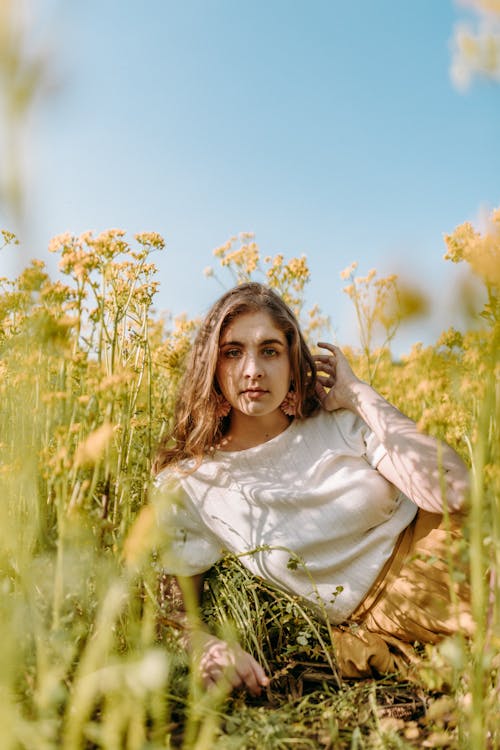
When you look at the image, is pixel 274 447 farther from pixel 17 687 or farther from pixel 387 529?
pixel 17 687

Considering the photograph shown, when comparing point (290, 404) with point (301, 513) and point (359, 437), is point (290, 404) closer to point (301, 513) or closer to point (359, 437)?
point (359, 437)

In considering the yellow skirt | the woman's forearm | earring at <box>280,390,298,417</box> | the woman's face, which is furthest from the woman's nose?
the yellow skirt

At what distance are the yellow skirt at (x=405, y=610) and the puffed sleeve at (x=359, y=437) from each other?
27cm

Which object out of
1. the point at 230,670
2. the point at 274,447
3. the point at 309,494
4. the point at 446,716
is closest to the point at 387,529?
the point at 309,494

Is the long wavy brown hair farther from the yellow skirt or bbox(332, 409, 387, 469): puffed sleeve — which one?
the yellow skirt

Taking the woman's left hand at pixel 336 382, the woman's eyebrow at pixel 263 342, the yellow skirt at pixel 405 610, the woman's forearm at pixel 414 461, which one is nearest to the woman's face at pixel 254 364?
the woman's eyebrow at pixel 263 342

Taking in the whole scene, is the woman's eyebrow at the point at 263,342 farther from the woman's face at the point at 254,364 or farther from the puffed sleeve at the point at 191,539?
the puffed sleeve at the point at 191,539

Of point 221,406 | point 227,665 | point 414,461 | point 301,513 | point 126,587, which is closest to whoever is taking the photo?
point 126,587

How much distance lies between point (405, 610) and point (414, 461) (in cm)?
49

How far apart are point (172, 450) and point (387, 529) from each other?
89cm

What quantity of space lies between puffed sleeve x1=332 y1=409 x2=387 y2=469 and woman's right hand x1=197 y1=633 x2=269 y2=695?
2.66ft

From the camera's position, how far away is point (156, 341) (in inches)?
147

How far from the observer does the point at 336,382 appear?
8.14 ft

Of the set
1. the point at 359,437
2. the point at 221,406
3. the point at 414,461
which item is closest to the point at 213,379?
the point at 221,406
